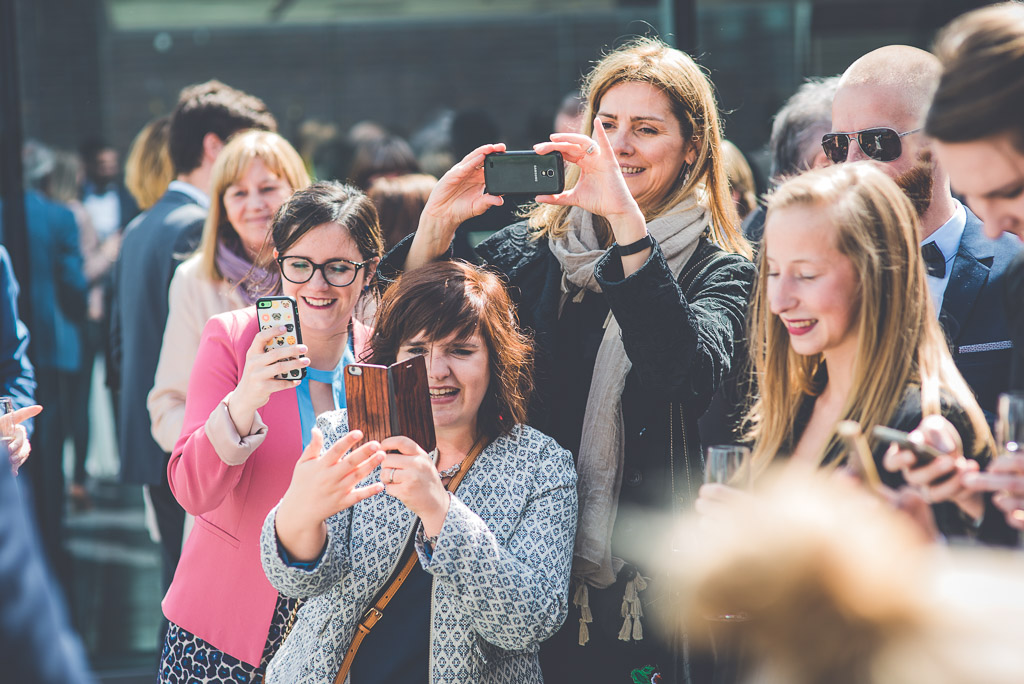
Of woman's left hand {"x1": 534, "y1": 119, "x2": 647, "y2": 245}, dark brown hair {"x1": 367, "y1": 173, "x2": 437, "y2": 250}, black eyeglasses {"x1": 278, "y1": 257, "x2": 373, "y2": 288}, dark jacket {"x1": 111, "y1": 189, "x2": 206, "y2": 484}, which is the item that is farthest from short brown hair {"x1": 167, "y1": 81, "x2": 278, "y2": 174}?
woman's left hand {"x1": 534, "y1": 119, "x2": 647, "y2": 245}

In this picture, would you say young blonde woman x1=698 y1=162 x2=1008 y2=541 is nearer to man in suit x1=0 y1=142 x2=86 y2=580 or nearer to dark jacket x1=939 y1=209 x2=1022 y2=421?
dark jacket x1=939 y1=209 x2=1022 y2=421

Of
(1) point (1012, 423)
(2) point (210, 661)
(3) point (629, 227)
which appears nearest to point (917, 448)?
(1) point (1012, 423)

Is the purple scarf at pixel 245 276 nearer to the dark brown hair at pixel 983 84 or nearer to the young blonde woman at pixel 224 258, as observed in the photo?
the young blonde woman at pixel 224 258

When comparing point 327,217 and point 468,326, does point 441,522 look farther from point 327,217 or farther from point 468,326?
point 327,217

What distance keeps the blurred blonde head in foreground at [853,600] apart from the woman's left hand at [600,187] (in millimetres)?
1017

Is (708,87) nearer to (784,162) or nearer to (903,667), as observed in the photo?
(784,162)

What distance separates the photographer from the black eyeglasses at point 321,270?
2623 mm

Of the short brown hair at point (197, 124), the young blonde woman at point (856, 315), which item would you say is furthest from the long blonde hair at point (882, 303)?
the short brown hair at point (197, 124)

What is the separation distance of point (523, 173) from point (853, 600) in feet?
4.73

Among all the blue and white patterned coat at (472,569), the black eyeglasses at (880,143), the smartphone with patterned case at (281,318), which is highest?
the black eyeglasses at (880,143)

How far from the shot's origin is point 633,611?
2312mm

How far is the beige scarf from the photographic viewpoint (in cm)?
231

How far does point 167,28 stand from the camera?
6.29 metres

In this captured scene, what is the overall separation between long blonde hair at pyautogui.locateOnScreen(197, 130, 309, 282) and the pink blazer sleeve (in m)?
0.84
